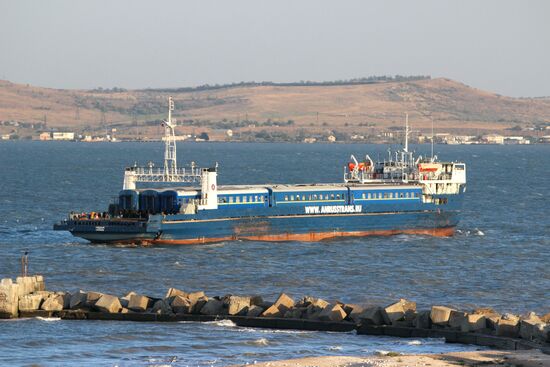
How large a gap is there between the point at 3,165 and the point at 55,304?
152 metres

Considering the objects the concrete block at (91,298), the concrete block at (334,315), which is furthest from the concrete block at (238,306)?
the concrete block at (91,298)

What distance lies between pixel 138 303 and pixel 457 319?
12129 mm

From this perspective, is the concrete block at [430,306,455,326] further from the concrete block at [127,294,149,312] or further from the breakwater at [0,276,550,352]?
the concrete block at [127,294,149,312]

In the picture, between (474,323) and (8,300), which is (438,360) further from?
(8,300)

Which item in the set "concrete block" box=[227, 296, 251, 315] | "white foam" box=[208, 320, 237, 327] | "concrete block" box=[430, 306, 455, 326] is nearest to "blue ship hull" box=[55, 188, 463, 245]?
"concrete block" box=[227, 296, 251, 315]

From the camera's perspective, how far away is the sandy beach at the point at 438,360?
37.2 meters

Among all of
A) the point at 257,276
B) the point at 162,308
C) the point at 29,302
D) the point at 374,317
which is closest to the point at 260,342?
the point at 374,317

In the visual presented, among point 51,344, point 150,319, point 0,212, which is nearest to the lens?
point 51,344

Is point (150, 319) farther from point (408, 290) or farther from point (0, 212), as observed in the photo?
point (0, 212)

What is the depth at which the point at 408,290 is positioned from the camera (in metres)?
59.4

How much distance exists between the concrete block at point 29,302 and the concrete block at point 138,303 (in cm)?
343

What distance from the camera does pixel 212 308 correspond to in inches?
1864

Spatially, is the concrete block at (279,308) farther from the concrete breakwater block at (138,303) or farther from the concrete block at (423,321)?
the concrete block at (423,321)

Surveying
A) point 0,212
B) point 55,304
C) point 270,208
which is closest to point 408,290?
point 55,304
